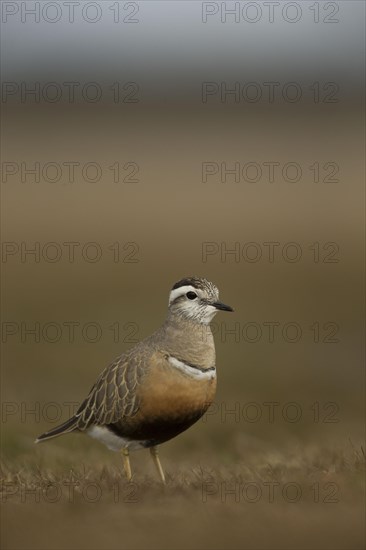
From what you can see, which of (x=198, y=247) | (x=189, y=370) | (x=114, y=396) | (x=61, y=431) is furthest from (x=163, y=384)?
(x=198, y=247)

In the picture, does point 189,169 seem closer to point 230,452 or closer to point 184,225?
point 184,225

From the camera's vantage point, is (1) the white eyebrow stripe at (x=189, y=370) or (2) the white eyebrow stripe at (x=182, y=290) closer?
(1) the white eyebrow stripe at (x=189, y=370)

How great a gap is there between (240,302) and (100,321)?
3301mm

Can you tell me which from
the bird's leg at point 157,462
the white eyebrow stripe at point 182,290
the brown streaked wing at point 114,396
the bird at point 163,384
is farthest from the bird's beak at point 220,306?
the bird's leg at point 157,462

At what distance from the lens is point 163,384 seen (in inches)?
301

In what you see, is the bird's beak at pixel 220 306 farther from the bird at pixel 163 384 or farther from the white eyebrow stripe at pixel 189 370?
the white eyebrow stripe at pixel 189 370

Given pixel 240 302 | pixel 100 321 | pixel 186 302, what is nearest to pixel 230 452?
pixel 186 302

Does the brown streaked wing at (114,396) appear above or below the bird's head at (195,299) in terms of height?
below

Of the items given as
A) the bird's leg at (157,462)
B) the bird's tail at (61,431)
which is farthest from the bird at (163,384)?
the bird's tail at (61,431)

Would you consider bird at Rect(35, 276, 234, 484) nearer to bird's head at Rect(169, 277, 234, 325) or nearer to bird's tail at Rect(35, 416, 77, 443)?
bird's head at Rect(169, 277, 234, 325)

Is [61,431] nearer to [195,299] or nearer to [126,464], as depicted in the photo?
[126,464]

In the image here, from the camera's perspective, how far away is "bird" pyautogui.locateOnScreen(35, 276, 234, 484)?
7.64 m

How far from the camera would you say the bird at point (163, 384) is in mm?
7645

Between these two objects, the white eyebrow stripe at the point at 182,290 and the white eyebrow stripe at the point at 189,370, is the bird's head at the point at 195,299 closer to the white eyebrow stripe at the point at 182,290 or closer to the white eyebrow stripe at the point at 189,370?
the white eyebrow stripe at the point at 182,290
